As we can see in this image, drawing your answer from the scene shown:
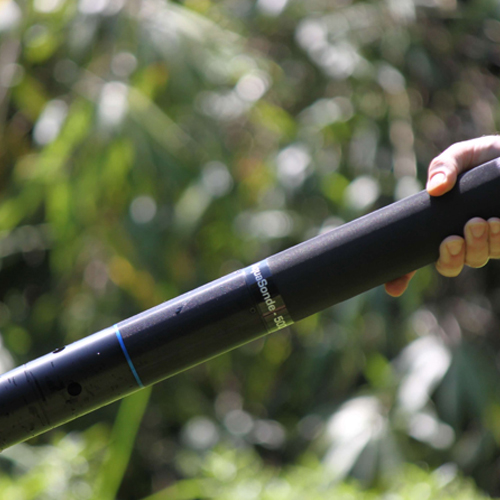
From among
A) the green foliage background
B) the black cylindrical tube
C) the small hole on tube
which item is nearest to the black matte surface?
the black cylindrical tube

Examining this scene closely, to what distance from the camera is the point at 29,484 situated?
1.49m

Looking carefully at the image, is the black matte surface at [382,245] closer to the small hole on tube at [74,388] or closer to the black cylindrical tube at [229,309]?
the black cylindrical tube at [229,309]

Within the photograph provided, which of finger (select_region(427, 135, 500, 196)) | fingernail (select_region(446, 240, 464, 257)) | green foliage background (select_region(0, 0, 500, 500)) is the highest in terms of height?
finger (select_region(427, 135, 500, 196))

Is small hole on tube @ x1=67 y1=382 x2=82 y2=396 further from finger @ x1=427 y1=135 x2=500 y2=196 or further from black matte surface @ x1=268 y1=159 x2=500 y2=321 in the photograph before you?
finger @ x1=427 y1=135 x2=500 y2=196

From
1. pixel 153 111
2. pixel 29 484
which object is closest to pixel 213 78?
pixel 153 111

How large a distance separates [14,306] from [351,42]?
1465 mm

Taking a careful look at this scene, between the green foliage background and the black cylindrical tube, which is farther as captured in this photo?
the green foliage background

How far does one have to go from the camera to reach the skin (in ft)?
2.22

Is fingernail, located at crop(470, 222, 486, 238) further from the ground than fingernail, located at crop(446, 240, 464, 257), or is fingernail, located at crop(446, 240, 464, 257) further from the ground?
fingernail, located at crop(470, 222, 486, 238)

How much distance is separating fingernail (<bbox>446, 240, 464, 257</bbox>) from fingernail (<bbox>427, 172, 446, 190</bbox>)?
2.5 inches

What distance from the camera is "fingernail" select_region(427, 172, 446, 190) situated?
0.68m

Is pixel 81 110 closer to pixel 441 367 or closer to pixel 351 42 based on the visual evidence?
pixel 351 42

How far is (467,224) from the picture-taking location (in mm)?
672

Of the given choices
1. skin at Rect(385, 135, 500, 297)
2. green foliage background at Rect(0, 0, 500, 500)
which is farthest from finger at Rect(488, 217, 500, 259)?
green foliage background at Rect(0, 0, 500, 500)
